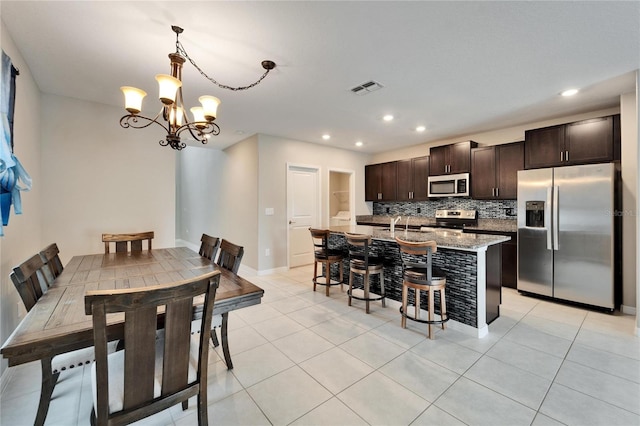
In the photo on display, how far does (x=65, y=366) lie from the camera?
145 cm

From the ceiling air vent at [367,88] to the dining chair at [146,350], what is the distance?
8.41ft

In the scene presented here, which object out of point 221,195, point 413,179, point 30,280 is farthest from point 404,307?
point 221,195

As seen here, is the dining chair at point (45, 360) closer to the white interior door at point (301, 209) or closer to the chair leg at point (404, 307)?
the chair leg at point (404, 307)

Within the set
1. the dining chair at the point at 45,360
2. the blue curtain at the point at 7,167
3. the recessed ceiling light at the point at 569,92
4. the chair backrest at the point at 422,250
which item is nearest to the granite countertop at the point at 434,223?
the recessed ceiling light at the point at 569,92

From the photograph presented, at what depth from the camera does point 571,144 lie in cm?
346

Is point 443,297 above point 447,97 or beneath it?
beneath

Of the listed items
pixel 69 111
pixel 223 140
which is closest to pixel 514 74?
pixel 223 140

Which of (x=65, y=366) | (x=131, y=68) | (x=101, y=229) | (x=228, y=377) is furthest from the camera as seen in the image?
(x=101, y=229)

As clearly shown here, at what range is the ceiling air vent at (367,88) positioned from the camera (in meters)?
2.86

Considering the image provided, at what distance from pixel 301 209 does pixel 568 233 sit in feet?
13.4

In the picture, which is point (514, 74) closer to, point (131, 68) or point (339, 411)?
point (339, 411)

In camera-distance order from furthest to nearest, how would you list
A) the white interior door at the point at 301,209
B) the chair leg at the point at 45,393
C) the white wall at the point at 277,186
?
the white interior door at the point at 301,209 < the white wall at the point at 277,186 < the chair leg at the point at 45,393

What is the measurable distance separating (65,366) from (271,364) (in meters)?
1.28

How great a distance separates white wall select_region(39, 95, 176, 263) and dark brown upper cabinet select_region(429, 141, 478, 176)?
4.60 m
